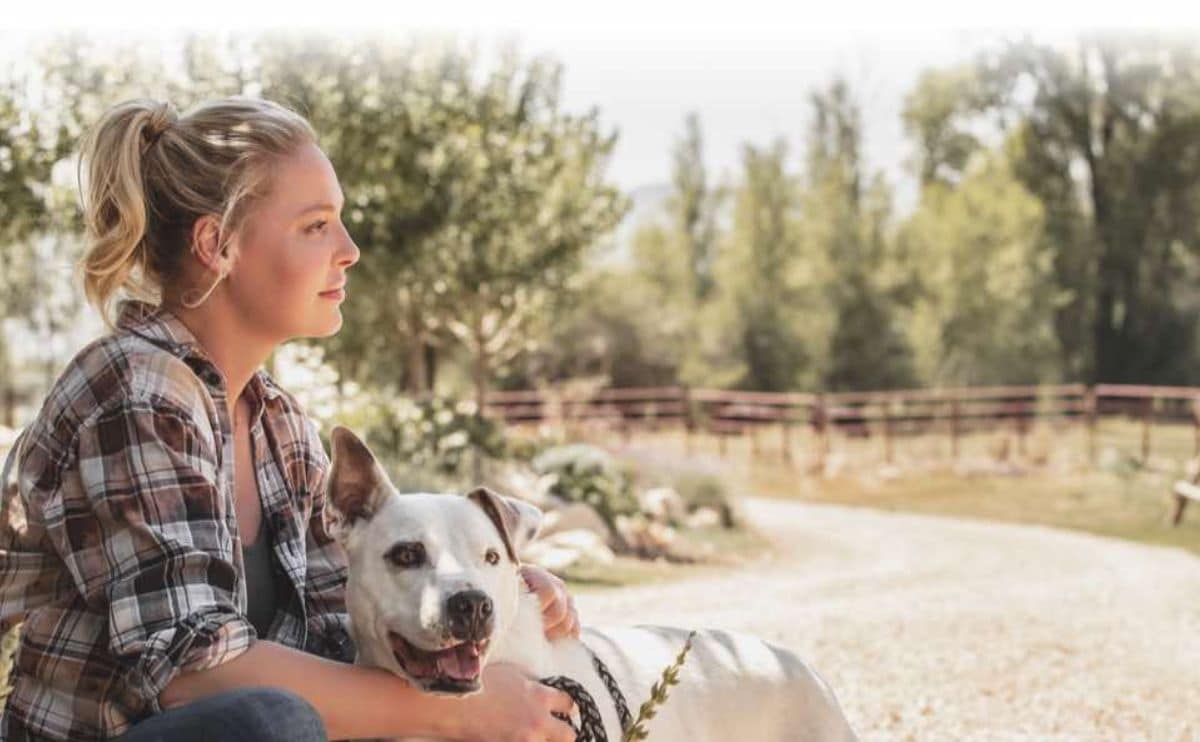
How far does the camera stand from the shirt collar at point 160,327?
224 centimetres

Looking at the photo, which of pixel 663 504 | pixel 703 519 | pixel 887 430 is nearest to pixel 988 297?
pixel 887 430

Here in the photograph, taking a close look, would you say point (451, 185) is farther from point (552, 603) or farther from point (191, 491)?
point (191, 491)

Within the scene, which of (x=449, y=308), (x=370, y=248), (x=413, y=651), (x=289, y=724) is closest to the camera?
(x=289, y=724)

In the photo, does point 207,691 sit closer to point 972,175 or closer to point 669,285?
point 972,175

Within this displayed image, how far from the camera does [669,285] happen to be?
3612 cm

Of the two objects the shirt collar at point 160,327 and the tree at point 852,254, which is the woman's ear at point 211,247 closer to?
the shirt collar at point 160,327

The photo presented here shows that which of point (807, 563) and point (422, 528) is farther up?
point (422, 528)

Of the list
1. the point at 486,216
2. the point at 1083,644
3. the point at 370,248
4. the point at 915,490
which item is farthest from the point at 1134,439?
the point at 1083,644

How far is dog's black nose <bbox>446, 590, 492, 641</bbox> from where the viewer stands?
2080mm

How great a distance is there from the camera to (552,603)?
8.44 feet

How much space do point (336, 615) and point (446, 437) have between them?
36.4 ft

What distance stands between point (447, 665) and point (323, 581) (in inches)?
22.3

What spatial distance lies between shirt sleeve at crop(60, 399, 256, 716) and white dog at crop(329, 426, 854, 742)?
0.25m

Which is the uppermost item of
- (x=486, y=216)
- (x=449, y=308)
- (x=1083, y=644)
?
(x=486, y=216)
